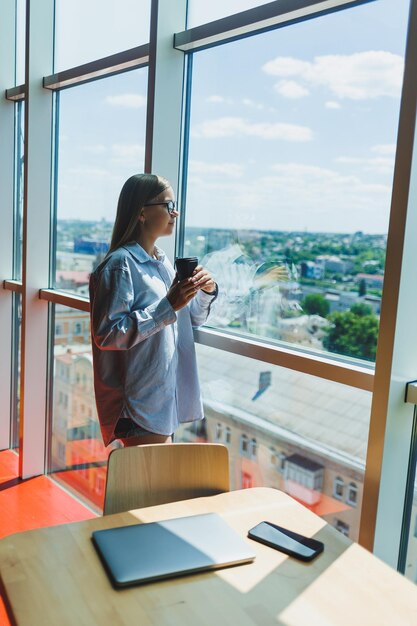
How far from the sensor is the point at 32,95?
3.38m

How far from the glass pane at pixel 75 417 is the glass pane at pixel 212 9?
158 centimetres

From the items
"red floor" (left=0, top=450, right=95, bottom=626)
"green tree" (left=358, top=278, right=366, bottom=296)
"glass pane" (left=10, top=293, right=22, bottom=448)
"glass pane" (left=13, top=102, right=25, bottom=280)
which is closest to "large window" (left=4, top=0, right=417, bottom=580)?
"green tree" (left=358, top=278, right=366, bottom=296)

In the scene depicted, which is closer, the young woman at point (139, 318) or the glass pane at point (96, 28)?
the young woman at point (139, 318)

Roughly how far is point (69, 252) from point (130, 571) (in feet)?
8.30

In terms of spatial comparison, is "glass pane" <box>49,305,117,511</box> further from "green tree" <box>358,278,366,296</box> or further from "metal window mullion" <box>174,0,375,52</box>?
"green tree" <box>358,278,366,296</box>

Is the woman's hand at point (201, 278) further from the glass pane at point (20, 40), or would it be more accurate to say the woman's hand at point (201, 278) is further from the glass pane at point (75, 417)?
the glass pane at point (20, 40)

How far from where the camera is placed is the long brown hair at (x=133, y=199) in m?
2.00

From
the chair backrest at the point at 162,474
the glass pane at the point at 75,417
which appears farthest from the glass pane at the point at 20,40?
the chair backrest at the point at 162,474

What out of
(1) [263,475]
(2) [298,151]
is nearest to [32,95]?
(2) [298,151]

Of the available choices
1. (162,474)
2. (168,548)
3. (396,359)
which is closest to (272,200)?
(396,359)

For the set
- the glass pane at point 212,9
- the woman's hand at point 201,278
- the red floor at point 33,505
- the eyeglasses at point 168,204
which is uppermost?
the glass pane at point 212,9

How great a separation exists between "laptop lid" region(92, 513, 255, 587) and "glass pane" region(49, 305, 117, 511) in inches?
72.2

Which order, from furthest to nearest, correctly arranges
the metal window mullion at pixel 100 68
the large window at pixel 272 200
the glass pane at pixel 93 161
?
the glass pane at pixel 93 161 → the metal window mullion at pixel 100 68 → the large window at pixel 272 200

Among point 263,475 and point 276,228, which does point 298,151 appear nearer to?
point 276,228
